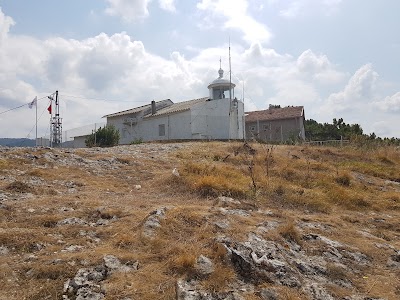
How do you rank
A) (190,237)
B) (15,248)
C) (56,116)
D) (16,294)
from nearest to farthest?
(16,294), (15,248), (190,237), (56,116)

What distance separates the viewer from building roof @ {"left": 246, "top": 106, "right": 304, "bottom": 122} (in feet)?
126

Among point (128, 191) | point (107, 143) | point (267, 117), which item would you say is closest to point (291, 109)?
point (267, 117)

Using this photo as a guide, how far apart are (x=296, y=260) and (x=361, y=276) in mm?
801

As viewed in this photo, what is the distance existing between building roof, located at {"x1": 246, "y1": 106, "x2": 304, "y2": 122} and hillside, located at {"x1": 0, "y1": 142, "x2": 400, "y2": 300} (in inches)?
1149

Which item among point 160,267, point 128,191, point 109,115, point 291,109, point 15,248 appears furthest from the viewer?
point 291,109

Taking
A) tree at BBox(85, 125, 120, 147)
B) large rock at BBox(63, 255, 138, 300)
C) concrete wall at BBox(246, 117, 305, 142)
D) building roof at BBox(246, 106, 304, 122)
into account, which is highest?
building roof at BBox(246, 106, 304, 122)

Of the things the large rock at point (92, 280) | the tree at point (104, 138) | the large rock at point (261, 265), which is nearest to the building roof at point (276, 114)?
the tree at point (104, 138)

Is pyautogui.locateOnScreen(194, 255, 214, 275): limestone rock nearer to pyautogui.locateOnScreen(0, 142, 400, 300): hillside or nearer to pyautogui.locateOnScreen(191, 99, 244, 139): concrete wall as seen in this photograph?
pyautogui.locateOnScreen(0, 142, 400, 300): hillside

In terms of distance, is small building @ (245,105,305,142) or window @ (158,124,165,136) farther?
small building @ (245,105,305,142)

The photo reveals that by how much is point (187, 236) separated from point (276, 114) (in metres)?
36.3

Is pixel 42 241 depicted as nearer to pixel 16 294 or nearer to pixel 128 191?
pixel 16 294

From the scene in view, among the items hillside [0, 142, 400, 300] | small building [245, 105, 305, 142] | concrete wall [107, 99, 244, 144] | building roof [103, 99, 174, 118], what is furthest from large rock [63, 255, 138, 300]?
small building [245, 105, 305, 142]

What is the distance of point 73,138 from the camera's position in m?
37.2

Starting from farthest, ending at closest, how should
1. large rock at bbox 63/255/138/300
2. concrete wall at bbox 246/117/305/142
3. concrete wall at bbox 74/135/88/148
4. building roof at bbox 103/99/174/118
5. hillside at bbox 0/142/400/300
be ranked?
1. concrete wall at bbox 246/117/305/142
2. concrete wall at bbox 74/135/88/148
3. building roof at bbox 103/99/174/118
4. hillside at bbox 0/142/400/300
5. large rock at bbox 63/255/138/300
